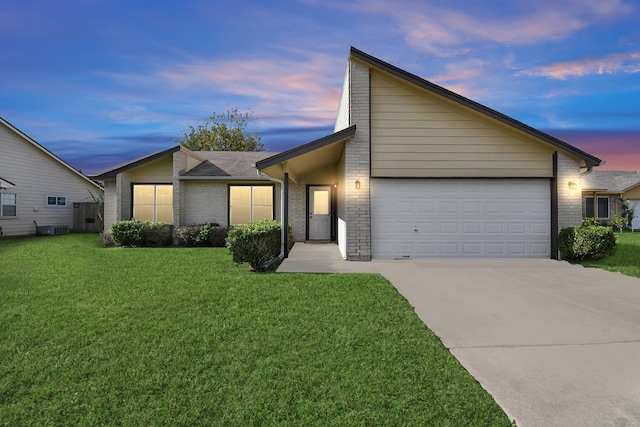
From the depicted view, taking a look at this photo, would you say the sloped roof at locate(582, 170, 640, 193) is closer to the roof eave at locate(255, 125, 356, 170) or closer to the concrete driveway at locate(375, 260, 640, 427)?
the concrete driveway at locate(375, 260, 640, 427)

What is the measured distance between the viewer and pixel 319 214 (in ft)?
48.7

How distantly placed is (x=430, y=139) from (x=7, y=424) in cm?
994

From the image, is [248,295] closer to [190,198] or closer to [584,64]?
[190,198]

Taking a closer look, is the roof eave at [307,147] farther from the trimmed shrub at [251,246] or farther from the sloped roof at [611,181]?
the sloped roof at [611,181]

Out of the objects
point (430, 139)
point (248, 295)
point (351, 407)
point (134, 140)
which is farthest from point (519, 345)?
point (134, 140)

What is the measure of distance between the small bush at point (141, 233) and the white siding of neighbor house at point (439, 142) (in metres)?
9.47

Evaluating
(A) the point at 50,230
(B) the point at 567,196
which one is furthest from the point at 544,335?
(A) the point at 50,230

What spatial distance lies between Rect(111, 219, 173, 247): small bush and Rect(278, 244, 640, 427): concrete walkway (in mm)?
8250

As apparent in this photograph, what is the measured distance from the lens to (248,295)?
5867mm

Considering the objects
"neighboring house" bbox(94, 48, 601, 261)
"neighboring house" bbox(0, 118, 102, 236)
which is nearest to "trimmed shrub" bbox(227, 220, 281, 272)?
"neighboring house" bbox(94, 48, 601, 261)

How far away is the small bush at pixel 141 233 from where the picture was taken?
542 inches

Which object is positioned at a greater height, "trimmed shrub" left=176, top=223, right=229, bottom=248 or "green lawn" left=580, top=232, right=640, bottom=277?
"trimmed shrub" left=176, top=223, right=229, bottom=248

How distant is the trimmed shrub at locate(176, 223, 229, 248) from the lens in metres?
14.0

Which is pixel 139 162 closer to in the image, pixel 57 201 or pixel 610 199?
pixel 57 201
